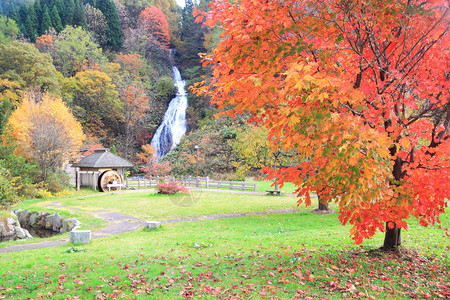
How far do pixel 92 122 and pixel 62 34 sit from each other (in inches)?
546

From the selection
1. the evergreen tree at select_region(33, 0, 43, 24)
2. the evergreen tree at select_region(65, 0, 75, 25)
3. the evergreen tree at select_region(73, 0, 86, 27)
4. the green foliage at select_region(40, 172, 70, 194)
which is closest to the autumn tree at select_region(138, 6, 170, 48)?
the evergreen tree at select_region(73, 0, 86, 27)

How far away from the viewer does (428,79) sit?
479cm

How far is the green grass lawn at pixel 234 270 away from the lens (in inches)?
171

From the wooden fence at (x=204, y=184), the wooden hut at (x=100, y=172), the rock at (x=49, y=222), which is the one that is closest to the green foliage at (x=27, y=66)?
the wooden hut at (x=100, y=172)

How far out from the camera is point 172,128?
4034 cm

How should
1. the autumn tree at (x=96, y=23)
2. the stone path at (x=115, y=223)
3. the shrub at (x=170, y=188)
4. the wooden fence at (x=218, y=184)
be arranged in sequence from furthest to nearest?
the autumn tree at (x=96, y=23) < the wooden fence at (x=218, y=184) < the shrub at (x=170, y=188) < the stone path at (x=115, y=223)

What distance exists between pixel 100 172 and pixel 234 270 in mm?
21771

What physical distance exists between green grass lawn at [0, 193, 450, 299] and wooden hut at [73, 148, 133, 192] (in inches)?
679

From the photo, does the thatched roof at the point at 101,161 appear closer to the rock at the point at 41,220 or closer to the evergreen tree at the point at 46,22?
the rock at the point at 41,220

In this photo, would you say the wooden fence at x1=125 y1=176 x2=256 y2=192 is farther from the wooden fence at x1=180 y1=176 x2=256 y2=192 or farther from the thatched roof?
the thatched roof

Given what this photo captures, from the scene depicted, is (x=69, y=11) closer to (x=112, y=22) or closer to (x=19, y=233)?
(x=112, y=22)

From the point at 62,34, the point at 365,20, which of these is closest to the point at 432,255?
the point at 365,20

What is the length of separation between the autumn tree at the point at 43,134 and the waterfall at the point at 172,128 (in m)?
15.3

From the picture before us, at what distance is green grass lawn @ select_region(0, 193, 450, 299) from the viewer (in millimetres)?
4335
